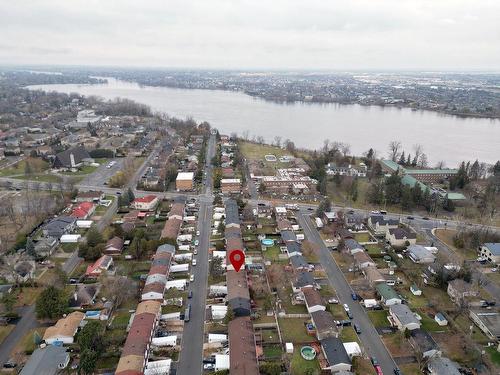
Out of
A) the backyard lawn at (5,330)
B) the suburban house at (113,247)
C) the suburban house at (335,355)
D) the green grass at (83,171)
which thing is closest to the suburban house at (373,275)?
the suburban house at (335,355)

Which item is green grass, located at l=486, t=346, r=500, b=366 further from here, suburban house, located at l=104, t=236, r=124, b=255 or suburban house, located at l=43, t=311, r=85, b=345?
suburban house, located at l=104, t=236, r=124, b=255

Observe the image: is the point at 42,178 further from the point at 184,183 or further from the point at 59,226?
the point at 184,183

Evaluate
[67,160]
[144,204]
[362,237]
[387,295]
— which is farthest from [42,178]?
[387,295]

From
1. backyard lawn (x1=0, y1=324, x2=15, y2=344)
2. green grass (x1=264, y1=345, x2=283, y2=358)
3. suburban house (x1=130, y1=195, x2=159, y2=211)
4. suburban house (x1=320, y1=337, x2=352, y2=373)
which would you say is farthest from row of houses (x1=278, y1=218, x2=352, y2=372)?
backyard lawn (x1=0, y1=324, x2=15, y2=344)

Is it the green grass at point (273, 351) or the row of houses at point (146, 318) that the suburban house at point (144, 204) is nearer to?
the row of houses at point (146, 318)

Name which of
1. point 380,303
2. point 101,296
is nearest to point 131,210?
point 101,296

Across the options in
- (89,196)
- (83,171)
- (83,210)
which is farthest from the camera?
(83,171)
